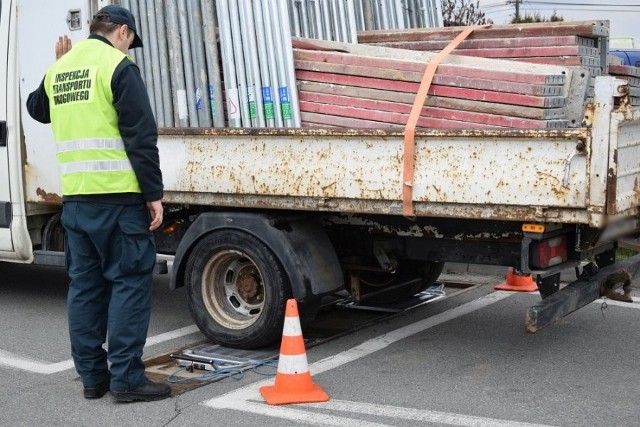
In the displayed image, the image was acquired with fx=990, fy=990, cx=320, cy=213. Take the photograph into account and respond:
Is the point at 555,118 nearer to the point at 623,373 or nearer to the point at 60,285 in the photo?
the point at 623,373

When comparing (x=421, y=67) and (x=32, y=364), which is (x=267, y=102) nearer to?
(x=421, y=67)

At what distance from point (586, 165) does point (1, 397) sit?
140 inches

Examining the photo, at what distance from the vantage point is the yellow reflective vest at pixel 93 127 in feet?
17.3

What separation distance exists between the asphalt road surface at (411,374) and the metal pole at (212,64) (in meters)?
1.63

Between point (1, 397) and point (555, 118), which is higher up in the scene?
point (555, 118)

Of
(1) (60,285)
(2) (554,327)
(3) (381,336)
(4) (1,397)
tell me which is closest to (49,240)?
(1) (60,285)

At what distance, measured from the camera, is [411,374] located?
6.04 metres

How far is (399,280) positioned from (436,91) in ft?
6.44

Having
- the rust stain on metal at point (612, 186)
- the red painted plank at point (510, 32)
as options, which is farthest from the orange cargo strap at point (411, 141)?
the rust stain on metal at point (612, 186)

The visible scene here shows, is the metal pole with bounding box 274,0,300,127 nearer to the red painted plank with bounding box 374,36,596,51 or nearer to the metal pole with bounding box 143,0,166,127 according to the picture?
the red painted plank with bounding box 374,36,596,51

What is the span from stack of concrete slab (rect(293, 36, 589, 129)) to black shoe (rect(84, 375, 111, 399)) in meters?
2.06

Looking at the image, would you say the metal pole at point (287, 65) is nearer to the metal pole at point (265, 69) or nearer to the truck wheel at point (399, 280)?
the metal pole at point (265, 69)

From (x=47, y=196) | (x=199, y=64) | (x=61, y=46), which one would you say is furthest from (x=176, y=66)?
(x=47, y=196)

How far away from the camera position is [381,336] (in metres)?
6.96
